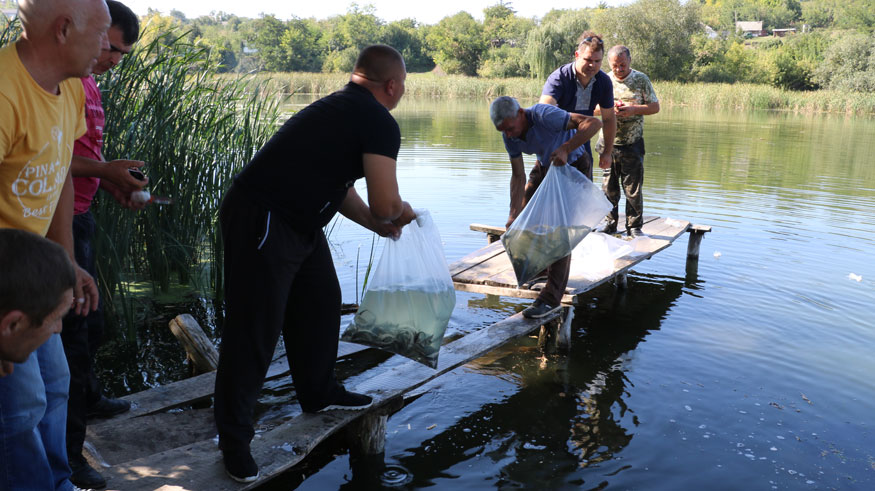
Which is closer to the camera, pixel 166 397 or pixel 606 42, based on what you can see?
pixel 166 397

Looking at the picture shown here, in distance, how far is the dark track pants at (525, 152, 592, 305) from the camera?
4602 mm

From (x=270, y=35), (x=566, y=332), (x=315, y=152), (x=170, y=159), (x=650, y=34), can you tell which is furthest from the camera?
(x=270, y=35)

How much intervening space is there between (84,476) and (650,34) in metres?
44.2

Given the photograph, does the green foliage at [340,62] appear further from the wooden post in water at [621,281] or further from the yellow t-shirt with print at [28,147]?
the yellow t-shirt with print at [28,147]

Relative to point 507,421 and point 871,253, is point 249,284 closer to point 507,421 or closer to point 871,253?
point 507,421

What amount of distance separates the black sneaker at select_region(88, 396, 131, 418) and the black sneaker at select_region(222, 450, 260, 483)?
0.92 meters

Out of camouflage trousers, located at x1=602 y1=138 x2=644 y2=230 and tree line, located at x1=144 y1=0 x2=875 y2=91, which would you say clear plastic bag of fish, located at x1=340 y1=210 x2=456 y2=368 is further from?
camouflage trousers, located at x1=602 y1=138 x2=644 y2=230

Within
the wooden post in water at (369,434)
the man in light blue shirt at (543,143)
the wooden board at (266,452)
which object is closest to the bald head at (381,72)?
the wooden board at (266,452)

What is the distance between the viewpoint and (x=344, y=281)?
6.39 meters

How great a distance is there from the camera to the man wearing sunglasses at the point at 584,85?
17.1 ft

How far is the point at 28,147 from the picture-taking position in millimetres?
1896

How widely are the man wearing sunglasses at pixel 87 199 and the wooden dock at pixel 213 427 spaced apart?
163mm

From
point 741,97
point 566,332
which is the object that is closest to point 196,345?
point 566,332

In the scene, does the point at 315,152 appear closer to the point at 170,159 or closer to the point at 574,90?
the point at 170,159
